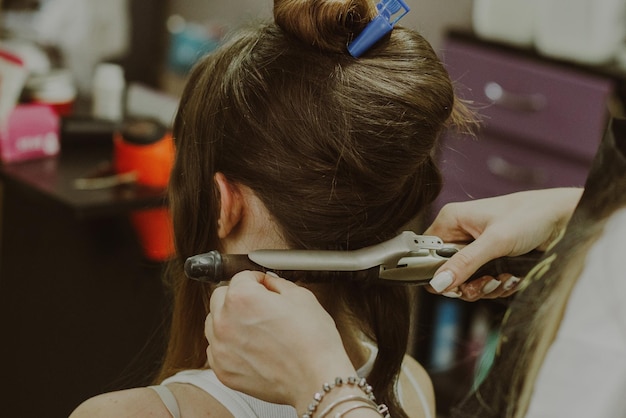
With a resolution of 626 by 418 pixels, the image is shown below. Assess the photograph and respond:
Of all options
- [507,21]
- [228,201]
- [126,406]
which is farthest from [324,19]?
[507,21]

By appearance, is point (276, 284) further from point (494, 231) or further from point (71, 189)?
point (71, 189)

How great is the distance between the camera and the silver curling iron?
34.7 inches

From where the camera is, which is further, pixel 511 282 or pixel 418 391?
pixel 418 391

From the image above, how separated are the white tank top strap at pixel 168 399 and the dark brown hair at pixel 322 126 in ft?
0.69

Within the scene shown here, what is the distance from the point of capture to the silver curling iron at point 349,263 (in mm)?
880

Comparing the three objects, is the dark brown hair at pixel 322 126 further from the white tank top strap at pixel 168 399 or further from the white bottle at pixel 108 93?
the white bottle at pixel 108 93

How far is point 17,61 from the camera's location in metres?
2.21

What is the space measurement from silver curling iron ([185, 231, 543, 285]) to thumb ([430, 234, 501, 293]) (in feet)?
0.04

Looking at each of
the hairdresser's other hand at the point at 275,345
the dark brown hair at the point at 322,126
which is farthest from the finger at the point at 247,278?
the dark brown hair at the point at 322,126

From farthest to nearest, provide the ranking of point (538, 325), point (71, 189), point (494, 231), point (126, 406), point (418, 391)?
point (71, 189)
point (418, 391)
point (494, 231)
point (126, 406)
point (538, 325)

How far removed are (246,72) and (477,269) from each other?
1.12 feet

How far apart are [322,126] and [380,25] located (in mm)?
126

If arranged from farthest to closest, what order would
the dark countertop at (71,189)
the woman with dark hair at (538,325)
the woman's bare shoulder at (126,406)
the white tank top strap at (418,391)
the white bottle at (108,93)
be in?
the white bottle at (108,93) → the dark countertop at (71,189) → the white tank top strap at (418,391) → the woman's bare shoulder at (126,406) → the woman with dark hair at (538,325)

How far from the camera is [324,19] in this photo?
3.03ft
